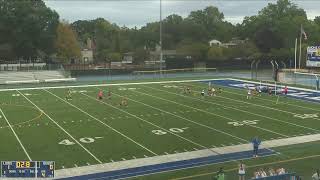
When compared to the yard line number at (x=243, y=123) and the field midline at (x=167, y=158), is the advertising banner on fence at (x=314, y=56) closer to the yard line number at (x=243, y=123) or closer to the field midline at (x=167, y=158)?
the yard line number at (x=243, y=123)

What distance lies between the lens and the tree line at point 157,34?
71.1m

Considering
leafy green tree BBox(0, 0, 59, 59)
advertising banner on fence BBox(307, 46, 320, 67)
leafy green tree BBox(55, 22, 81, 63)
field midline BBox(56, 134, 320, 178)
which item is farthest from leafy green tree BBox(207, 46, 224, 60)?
field midline BBox(56, 134, 320, 178)

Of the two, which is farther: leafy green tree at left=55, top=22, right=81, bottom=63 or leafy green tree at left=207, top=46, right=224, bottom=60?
leafy green tree at left=207, top=46, right=224, bottom=60

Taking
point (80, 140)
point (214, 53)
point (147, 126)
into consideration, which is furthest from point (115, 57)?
point (80, 140)

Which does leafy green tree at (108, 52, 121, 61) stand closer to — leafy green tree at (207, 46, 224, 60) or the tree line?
the tree line

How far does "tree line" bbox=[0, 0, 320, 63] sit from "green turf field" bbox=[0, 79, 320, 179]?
101 ft

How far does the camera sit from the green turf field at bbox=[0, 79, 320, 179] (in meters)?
21.9

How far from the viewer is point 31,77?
189ft

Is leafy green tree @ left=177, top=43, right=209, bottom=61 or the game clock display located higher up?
leafy green tree @ left=177, top=43, right=209, bottom=61

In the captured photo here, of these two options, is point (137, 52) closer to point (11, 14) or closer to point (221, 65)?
point (221, 65)

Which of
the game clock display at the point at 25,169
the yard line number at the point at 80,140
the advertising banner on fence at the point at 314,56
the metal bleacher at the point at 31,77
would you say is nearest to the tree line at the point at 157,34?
the metal bleacher at the point at 31,77

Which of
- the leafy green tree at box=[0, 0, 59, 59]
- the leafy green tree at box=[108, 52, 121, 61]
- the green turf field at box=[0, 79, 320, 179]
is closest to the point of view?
the green turf field at box=[0, 79, 320, 179]

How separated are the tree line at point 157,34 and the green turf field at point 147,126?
3065 cm

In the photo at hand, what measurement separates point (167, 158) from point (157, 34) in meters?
88.6
